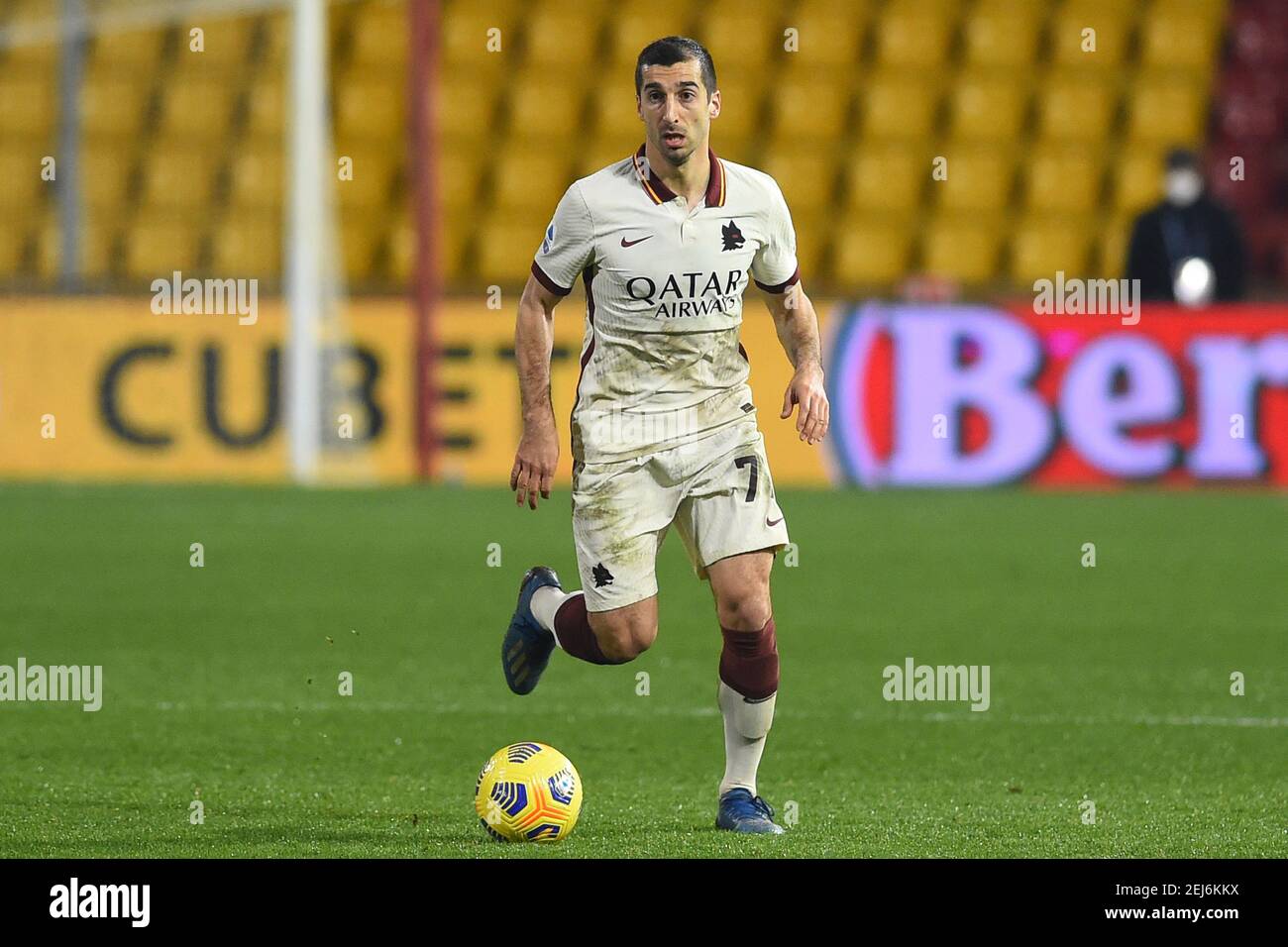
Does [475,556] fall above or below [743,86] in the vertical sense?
below

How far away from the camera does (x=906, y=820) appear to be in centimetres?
594

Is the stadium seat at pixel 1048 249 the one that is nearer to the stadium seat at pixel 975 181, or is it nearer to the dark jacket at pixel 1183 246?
the stadium seat at pixel 975 181

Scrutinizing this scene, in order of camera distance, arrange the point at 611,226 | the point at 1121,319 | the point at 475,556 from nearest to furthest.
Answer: the point at 611,226, the point at 475,556, the point at 1121,319

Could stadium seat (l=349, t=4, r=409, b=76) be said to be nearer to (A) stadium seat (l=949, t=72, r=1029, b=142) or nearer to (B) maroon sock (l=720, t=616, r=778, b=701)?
(A) stadium seat (l=949, t=72, r=1029, b=142)

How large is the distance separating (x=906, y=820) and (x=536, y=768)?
0.98m

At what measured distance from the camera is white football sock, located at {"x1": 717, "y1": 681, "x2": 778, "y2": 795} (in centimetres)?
595

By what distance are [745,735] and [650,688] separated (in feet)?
7.92

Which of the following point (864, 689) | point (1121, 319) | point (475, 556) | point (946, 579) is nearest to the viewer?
point (864, 689)

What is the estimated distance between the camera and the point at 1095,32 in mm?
21062

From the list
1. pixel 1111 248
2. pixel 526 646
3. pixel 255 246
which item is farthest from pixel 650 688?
pixel 1111 248

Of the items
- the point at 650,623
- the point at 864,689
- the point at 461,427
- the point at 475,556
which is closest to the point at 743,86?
the point at 461,427

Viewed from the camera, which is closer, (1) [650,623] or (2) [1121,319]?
(1) [650,623]

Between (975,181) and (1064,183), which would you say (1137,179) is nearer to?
(1064,183)
